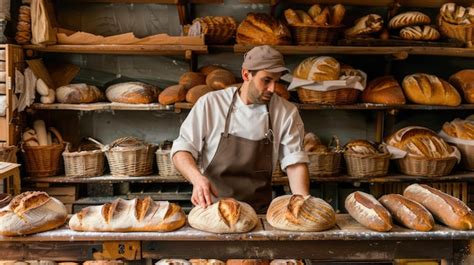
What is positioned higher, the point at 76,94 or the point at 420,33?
the point at 420,33

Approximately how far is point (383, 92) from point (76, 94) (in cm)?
223

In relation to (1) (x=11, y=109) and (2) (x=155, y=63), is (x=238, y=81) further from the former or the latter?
(1) (x=11, y=109)

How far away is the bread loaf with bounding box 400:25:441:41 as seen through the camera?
3682mm

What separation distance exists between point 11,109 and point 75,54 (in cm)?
78

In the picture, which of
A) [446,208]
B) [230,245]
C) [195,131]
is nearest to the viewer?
[230,245]

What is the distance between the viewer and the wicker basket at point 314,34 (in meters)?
3.59

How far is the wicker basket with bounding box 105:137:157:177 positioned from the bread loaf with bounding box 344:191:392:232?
2.03 m

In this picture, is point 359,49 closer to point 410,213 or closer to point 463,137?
point 463,137

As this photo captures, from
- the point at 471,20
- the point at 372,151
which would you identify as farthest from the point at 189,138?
the point at 471,20

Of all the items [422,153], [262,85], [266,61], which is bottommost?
[422,153]

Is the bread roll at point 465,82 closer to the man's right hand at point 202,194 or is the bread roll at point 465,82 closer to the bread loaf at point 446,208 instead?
the bread loaf at point 446,208

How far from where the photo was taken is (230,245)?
1.67 m

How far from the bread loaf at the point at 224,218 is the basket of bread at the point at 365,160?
1.95 m

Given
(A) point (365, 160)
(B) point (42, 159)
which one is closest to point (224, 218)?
(A) point (365, 160)
